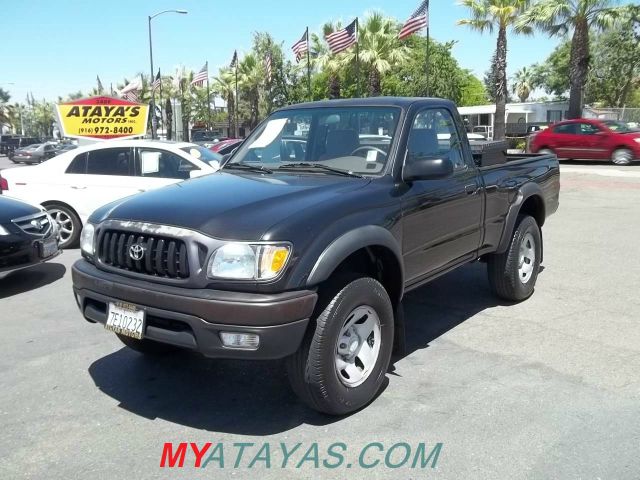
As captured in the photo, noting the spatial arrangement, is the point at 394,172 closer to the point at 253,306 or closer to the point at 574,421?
the point at 253,306

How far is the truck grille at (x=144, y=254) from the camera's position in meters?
3.22

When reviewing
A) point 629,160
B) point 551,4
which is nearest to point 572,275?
point 629,160

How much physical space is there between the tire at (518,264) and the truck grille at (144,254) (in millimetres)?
3276

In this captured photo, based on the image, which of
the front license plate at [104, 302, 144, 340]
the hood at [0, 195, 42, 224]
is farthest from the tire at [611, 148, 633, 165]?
the front license plate at [104, 302, 144, 340]

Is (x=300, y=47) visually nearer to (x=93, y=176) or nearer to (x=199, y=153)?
(x=199, y=153)

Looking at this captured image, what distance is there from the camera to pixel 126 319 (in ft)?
11.1

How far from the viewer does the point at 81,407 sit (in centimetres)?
374

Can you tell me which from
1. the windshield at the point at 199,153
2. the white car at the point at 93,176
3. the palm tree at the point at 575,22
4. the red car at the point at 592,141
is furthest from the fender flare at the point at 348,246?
the palm tree at the point at 575,22

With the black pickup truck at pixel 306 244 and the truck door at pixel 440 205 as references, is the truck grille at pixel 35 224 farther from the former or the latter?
the truck door at pixel 440 205

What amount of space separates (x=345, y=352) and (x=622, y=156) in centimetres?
1970

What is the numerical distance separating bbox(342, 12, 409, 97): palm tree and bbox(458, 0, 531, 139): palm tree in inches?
230

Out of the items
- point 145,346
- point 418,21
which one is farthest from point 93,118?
point 418,21

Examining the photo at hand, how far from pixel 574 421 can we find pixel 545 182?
3.18 metres
